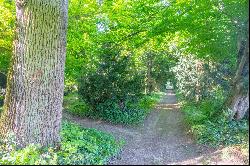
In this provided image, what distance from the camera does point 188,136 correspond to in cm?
1097

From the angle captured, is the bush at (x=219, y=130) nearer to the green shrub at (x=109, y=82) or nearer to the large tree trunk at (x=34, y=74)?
the green shrub at (x=109, y=82)

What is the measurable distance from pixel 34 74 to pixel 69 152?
204 cm

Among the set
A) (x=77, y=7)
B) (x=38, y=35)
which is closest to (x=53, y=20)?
(x=38, y=35)

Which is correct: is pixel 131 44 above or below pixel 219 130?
above

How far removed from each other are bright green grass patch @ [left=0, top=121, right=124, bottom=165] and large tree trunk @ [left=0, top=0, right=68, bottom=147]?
0.44 meters

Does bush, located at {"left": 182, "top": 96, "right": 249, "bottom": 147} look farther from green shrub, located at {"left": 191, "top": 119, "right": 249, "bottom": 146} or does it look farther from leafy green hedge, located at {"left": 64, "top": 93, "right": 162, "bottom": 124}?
leafy green hedge, located at {"left": 64, "top": 93, "right": 162, "bottom": 124}

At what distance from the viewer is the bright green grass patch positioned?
229 inches

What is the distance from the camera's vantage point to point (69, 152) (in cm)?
686

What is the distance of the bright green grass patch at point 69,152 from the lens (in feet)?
19.1

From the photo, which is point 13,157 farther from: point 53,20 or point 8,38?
point 8,38

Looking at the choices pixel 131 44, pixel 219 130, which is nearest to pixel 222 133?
pixel 219 130

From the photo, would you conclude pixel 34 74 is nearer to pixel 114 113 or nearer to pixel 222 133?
pixel 222 133

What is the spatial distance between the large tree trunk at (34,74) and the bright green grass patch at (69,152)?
17.2 inches

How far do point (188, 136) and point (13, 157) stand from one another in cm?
680
